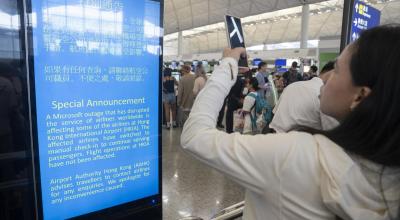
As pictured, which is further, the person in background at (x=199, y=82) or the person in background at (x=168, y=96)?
the person in background at (x=168, y=96)

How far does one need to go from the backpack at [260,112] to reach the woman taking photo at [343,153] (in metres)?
4.59

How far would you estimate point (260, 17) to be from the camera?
2484 cm

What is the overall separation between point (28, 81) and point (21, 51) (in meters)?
0.12

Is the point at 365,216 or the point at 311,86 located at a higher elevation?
the point at 311,86

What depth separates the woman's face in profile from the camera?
2.74ft

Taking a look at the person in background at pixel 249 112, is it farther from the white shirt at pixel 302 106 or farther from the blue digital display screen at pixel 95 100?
the blue digital display screen at pixel 95 100

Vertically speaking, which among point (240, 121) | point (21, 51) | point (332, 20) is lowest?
point (240, 121)

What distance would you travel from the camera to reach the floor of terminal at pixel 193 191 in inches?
132

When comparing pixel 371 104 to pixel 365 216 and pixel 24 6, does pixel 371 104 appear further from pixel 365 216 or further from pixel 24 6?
pixel 24 6

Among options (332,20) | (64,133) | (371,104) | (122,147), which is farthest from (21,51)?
(332,20)

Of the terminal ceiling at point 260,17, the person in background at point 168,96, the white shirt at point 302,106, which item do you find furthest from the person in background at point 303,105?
the terminal ceiling at point 260,17

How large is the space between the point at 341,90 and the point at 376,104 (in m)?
0.12

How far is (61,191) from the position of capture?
1.46 metres

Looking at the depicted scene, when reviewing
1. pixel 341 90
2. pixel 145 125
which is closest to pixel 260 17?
pixel 145 125
